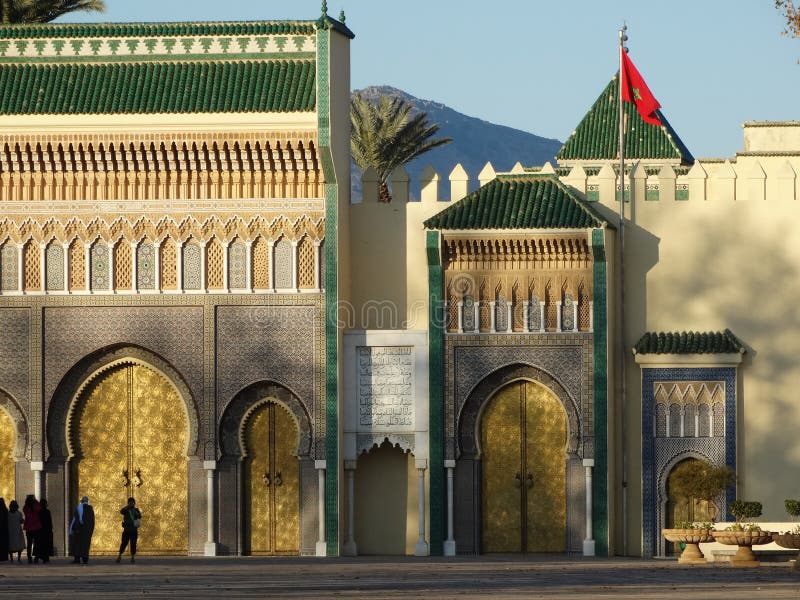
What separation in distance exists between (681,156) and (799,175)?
6466 mm

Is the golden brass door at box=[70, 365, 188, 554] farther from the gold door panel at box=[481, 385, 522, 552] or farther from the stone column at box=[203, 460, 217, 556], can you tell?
the gold door panel at box=[481, 385, 522, 552]

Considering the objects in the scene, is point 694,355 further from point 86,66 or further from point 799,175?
point 86,66

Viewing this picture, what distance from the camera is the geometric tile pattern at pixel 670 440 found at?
3281 centimetres

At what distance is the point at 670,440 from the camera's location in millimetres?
32938

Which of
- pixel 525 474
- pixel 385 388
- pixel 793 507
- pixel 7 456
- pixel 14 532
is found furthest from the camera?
pixel 7 456

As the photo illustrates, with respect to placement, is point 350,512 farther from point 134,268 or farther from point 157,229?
point 157,229

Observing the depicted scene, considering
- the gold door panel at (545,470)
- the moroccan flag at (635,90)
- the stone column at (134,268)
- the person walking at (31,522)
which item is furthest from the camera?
the moroccan flag at (635,90)

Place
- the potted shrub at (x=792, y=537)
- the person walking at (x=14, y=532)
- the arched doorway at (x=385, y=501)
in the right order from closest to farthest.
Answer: the potted shrub at (x=792, y=537)
the person walking at (x=14, y=532)
the arched doorway at (x=385, y=501)

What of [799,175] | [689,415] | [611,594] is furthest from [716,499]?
[611,594]

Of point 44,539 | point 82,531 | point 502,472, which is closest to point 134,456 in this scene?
point 44,539

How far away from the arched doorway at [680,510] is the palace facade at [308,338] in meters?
0.09

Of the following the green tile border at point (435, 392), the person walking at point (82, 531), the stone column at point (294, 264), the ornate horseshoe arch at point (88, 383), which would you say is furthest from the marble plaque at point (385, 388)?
the person walking at point (82, 531)

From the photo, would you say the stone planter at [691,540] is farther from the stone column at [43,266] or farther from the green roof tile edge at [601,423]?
the stone column at [43,266]

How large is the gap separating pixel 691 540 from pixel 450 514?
429cm
